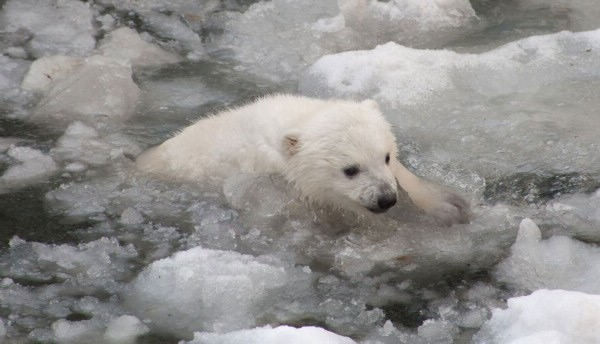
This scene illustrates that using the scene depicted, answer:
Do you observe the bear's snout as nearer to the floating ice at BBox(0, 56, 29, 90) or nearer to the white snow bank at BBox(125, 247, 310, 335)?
the white snow bank at BBox(125, 247, 310, 335)

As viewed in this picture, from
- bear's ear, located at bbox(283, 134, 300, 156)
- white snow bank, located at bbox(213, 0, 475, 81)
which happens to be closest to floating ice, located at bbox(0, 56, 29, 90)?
white snow bank, located at bbox(213, 0, 475, 81)

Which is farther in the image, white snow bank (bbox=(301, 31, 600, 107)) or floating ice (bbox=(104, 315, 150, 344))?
white snow bank (bbox=(301, 31, 600, 107))

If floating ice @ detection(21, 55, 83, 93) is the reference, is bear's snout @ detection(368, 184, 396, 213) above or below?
above

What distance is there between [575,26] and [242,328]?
14.8 ft

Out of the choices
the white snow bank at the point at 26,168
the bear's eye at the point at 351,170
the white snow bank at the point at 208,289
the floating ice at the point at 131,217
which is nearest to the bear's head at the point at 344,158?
the bear's eye at the point at 351,170

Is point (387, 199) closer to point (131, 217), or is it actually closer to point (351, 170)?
point (351, 170)

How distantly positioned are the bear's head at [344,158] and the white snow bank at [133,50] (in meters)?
2.37

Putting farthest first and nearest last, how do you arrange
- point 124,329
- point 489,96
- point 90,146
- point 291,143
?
point 489,96 → point 90,146 → point 291,143 → point 124,329

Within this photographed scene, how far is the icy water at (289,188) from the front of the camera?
4176 mm

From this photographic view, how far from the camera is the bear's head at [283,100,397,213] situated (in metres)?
4.84

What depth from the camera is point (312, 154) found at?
5.01 metres

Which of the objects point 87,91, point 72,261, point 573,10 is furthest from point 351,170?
point 573,10

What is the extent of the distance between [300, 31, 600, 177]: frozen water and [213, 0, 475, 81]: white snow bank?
58 cm

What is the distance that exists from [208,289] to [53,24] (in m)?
4.17
